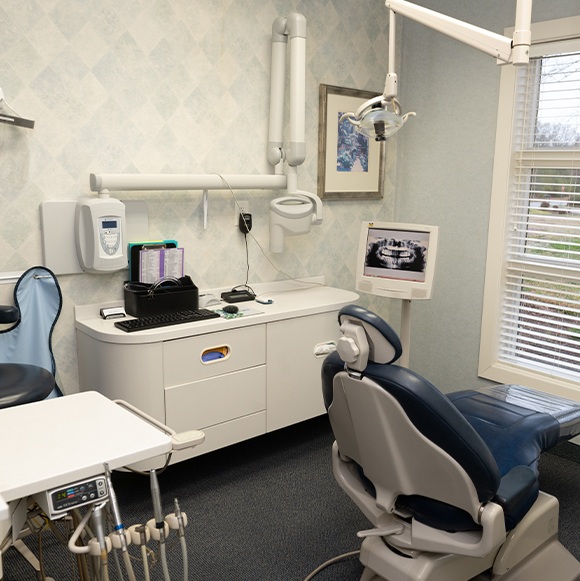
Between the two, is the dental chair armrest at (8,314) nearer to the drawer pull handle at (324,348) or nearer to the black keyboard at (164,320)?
the black keyboard at (164,320)

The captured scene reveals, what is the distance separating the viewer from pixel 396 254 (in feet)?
9.96

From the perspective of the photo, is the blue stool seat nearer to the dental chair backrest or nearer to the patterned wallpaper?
the patterned wallpaper

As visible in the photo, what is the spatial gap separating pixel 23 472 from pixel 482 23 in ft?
10.6

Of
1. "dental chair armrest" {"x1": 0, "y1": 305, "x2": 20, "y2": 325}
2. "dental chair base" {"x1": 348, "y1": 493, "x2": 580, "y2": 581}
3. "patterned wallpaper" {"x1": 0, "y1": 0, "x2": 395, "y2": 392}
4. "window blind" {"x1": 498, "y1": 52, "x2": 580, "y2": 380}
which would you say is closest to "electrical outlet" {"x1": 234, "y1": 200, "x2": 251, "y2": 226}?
"patterned wallpaper" {"x1": 0, "y1": 0, "x2": 395, "y2": 392}

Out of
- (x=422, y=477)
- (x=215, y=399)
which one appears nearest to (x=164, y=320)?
(x=215, y=399)

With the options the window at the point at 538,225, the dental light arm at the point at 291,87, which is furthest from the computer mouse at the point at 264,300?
the window at the point at 538,225

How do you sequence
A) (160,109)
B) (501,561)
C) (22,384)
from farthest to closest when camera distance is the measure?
(160,109) → (22,384) → (501,561)

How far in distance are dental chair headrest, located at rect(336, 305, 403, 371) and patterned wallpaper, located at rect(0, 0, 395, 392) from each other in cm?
150

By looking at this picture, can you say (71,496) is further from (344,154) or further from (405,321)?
(344,154)

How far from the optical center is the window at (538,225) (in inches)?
125

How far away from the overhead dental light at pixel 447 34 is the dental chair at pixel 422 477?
0.76m

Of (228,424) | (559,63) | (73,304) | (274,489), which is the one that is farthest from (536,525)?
(559,63)

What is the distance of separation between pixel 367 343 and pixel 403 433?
0.27 metres

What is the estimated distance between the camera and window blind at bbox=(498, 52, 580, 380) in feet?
10.5
